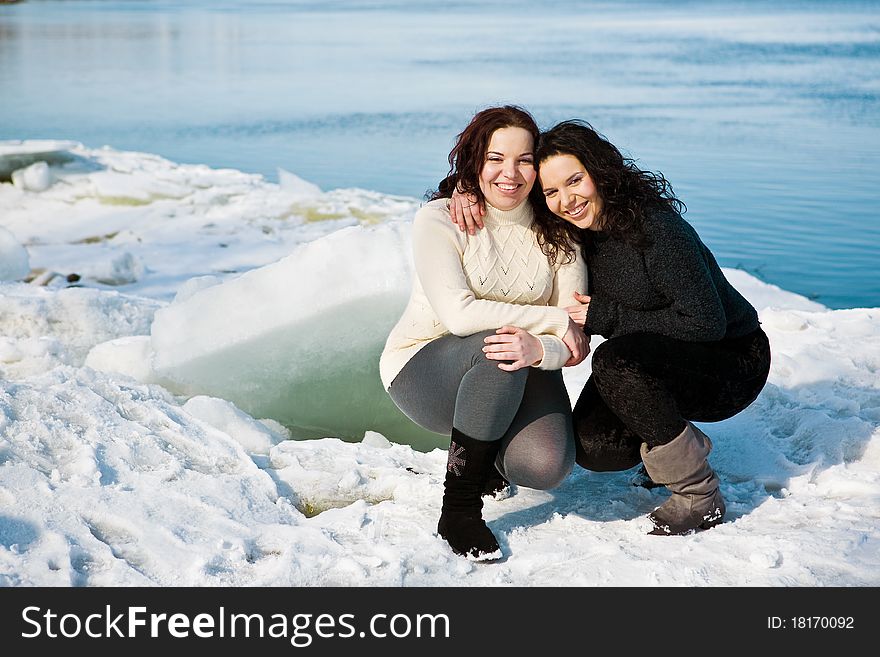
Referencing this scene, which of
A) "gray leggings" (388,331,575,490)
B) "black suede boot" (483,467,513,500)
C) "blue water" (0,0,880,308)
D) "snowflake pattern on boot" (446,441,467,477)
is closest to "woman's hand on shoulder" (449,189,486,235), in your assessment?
"gray leggings" (388,331,575,490)

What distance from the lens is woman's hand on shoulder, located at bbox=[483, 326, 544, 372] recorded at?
2654 millimetres

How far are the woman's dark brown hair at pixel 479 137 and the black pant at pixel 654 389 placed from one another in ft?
1.97

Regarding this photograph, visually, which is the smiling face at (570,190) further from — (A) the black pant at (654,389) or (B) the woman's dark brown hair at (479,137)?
(A) the black pant at (654,389)

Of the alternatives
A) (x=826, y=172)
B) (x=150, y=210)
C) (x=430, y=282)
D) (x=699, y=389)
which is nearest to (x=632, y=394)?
(x=699, y=389)

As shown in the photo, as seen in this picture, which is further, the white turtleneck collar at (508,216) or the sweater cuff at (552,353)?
the white turtleneck collar at (508,216)

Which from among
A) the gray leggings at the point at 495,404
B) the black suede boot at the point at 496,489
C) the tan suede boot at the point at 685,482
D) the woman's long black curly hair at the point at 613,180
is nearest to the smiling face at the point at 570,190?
the woman's long black curly hair at the point at 613,180

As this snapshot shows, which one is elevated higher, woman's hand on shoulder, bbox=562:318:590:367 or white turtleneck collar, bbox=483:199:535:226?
white turtleneck collar, bbox=483:199:535:226

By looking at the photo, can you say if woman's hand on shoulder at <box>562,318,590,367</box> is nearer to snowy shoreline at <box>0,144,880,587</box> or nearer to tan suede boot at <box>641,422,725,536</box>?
tan suede boot at <box>641,422,725,536</box>

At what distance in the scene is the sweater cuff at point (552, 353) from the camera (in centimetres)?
272

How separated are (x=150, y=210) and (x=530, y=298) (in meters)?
6.52

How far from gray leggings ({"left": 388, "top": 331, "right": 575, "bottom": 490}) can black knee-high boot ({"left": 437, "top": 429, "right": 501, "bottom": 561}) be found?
32 millimetres

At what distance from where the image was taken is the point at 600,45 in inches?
978

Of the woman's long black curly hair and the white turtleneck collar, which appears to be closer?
the woman's long black curly hair

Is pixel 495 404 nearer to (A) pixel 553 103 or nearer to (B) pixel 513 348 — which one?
(B) pixel 513 348
